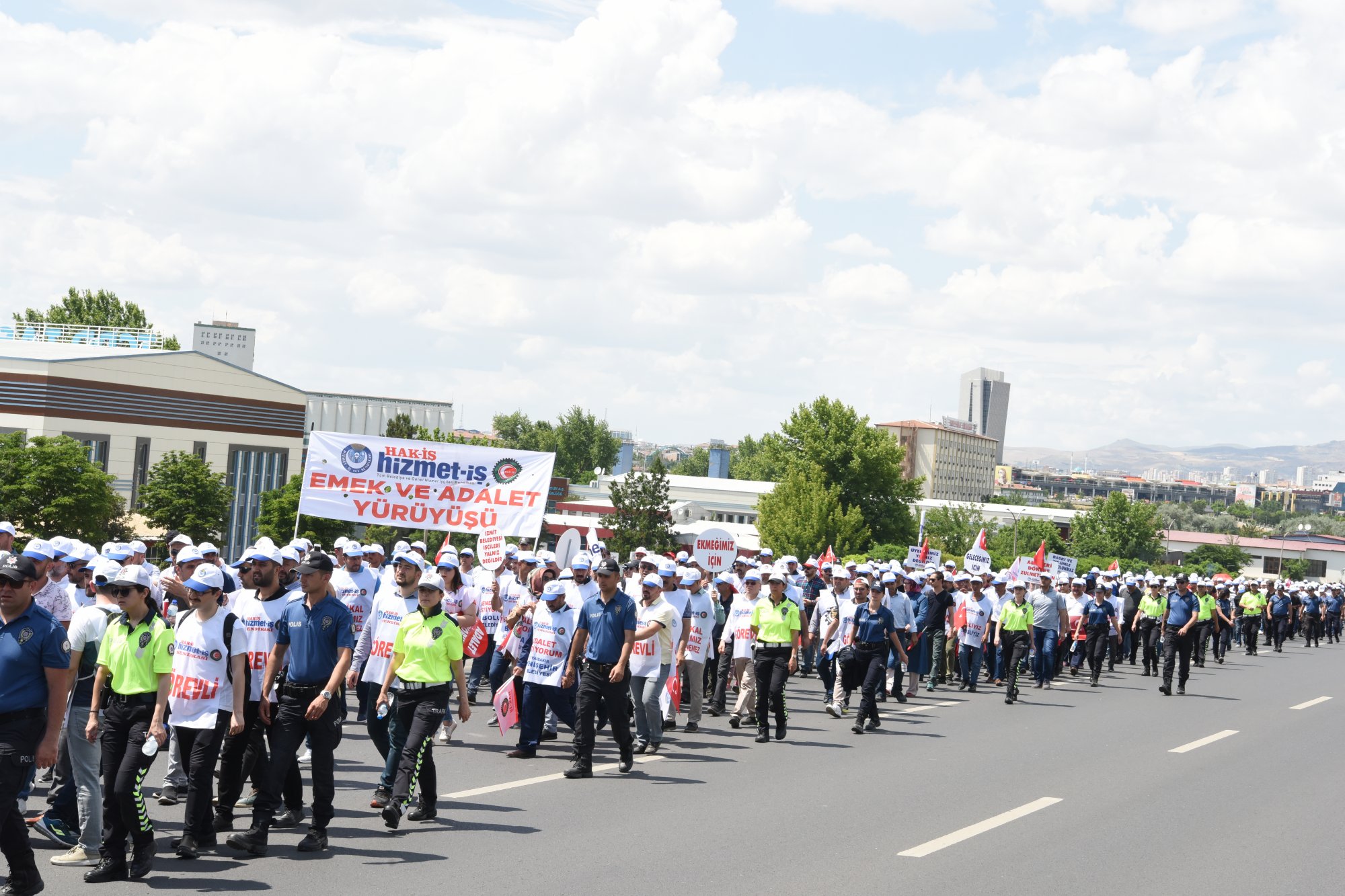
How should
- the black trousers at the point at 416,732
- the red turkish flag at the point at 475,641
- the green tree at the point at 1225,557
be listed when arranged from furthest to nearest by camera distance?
the green tree at the point at 1225,557 → the red turkish flag at the point at 475,641 → the black trousers at the point at 416,732

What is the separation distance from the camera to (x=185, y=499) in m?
51.3

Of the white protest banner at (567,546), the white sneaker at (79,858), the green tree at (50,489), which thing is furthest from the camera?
the green tree at (50,489)

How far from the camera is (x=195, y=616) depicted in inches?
323

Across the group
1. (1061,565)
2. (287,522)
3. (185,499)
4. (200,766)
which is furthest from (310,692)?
(287,522)

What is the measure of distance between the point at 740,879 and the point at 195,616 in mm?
3714

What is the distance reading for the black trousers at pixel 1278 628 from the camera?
39.8 meters

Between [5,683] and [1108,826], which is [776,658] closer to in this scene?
[1108,826]

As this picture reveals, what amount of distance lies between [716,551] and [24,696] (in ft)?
62.9

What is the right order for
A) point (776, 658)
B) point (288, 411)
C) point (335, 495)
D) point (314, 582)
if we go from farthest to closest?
point (288, 411), point (335, 495), point (776, 658), point (314, 582)

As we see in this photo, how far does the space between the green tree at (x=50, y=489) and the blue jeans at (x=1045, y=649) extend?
3320 centimetres

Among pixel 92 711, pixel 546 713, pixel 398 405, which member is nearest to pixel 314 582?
pixel 92 711

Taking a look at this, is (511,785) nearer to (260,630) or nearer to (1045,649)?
(260,630)

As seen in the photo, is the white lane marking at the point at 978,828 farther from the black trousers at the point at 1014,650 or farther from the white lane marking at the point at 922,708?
the black trousers at the point at 1014,650

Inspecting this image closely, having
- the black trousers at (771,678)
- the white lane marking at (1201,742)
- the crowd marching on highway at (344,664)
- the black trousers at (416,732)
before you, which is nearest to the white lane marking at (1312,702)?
the crowd marching on highway at (344,664)
